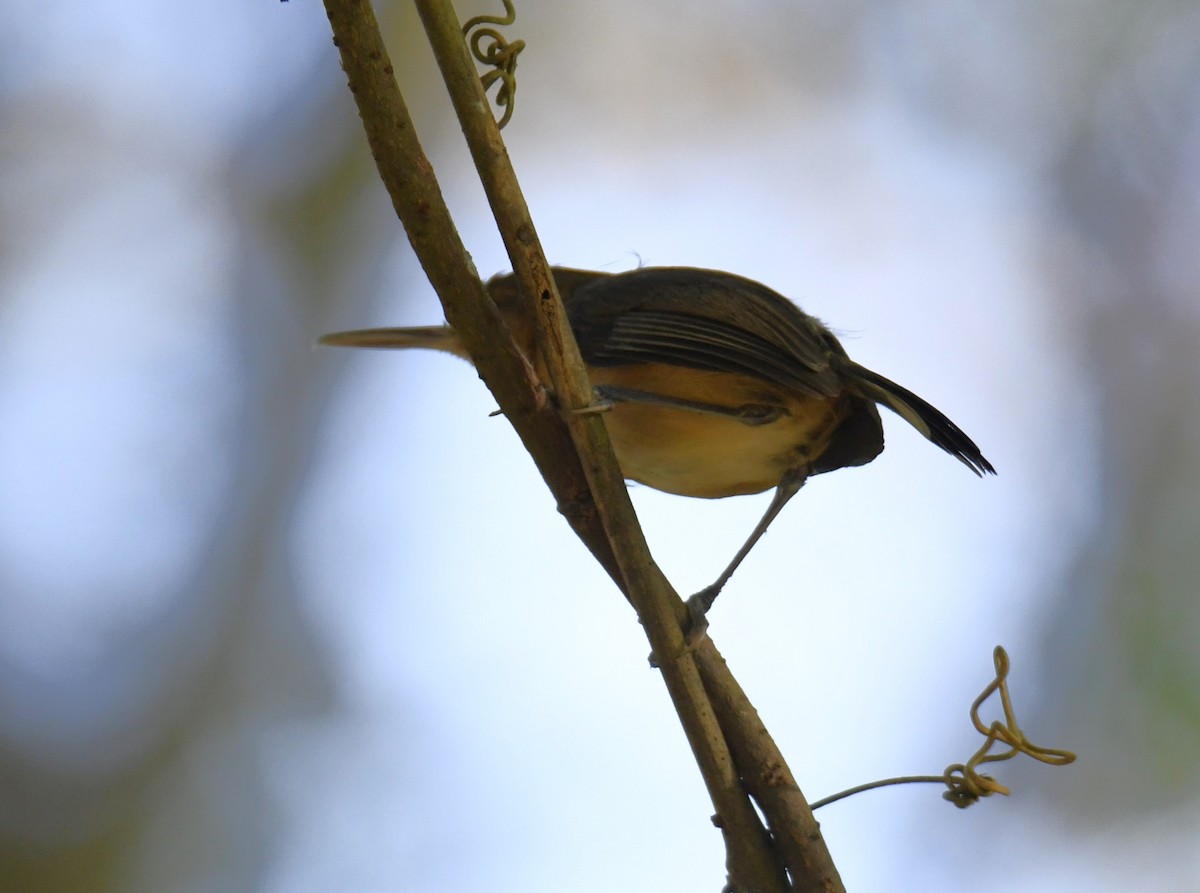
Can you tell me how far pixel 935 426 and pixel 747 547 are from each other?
0.36 meters

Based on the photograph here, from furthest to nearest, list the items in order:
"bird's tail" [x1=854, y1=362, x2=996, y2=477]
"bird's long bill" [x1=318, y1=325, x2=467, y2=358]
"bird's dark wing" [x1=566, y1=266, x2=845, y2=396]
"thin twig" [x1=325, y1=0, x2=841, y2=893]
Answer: "bird's long bill" [x1=318, y1=325, x2=467, y2=358] → "bird's dark wing" [x1=566, y1=266, x2=845, y2=396] → "bird's tail" [x1=854, y1=362, x2=996, y2=477] → "thin twig" [x1=325, y1=0, x2=841, y2=893]

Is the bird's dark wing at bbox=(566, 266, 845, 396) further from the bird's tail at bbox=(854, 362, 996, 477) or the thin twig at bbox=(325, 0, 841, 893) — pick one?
the thin twig at bbox=(325, 0, 841, 893)

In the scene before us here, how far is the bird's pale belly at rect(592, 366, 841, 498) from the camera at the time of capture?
199cm

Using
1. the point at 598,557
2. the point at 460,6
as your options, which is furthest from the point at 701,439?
Answer: the point at 460,6

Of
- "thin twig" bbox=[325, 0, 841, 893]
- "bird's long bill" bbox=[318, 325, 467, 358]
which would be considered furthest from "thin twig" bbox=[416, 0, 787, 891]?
"bird's long bill" bbox=[318, 325, 467, 358]

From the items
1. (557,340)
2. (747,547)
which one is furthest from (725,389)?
(557,340)

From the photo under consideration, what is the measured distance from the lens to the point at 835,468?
215 centimetres

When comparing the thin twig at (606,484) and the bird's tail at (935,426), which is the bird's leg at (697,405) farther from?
the thin twig at (606,484)

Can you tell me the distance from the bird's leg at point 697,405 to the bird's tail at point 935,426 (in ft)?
0.68

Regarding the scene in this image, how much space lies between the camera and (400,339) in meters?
2.47

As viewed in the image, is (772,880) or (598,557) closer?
(772,880)

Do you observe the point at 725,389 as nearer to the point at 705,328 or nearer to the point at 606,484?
the point at 705,328

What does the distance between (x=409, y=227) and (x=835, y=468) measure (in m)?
1.05

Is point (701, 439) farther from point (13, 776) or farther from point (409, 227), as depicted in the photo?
point (13, 776)
